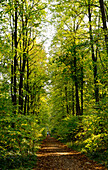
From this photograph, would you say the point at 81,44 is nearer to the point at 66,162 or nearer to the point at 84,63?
the point at 84,63

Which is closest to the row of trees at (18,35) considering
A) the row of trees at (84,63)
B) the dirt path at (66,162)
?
the row of trees at (84,63)

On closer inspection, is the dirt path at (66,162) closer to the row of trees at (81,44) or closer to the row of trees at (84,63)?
the row of trees at (84,63)

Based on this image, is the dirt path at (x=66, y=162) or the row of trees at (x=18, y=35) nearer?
the dirt path at (x=66, y=162)

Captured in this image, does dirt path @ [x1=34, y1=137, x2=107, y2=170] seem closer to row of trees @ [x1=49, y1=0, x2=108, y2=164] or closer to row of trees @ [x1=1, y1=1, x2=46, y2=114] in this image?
row of trees @ [x1=49, y1=0, x2=108, y2=164]

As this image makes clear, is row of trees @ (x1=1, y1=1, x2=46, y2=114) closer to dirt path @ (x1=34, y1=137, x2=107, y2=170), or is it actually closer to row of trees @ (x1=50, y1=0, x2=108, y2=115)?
row of trees @ (x1=50, y1=0, x2=108, y2=115)

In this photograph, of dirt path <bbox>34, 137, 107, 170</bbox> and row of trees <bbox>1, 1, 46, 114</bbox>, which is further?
row of trees <bbox>1, 1, 46, 114</bbox>

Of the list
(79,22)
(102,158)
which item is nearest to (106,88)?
(102,158)

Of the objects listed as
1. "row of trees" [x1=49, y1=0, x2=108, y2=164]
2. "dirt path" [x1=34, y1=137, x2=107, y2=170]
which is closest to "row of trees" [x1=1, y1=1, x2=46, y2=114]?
"row of trees" [x1=49, y1=0, x2=108, y2=164]

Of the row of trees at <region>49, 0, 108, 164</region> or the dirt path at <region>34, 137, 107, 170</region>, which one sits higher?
the row of trees at <region>49, 0, 108, 164</region>

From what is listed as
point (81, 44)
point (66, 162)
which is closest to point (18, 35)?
point (81, 44)

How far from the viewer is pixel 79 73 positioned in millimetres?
15844

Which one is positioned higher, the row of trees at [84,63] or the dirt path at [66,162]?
the row of trees at [84,63]

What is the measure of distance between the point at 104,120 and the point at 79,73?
715cm

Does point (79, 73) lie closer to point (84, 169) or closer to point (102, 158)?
point (102, 158)
